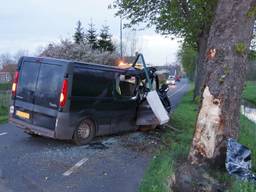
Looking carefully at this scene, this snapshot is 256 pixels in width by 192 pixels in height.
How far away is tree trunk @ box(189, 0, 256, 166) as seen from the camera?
5406 mm

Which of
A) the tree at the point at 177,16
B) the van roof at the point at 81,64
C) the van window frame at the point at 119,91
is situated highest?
the tree at the point at 177,16

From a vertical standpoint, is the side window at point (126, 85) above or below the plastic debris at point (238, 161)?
above

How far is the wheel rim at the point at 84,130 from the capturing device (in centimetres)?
863

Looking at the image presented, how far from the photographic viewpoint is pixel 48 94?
832cm

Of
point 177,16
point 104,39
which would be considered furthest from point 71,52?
point 104,39

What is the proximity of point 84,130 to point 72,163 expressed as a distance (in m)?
1.76

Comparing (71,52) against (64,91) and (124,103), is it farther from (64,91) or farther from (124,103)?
(64,91)

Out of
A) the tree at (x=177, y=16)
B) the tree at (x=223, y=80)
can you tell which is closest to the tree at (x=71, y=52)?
the tree at (x=177, y=16)

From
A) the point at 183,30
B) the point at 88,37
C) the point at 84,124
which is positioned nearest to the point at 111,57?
the point at 183,30

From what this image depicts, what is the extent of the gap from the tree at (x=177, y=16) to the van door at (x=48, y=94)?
12414 millimetres

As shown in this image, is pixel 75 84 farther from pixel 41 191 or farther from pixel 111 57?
pixel 111 57

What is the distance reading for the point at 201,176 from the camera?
17.3 ft

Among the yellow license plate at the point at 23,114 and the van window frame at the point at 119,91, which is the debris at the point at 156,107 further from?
the yellow license plate at the point at 23,114

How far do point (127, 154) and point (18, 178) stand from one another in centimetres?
268
